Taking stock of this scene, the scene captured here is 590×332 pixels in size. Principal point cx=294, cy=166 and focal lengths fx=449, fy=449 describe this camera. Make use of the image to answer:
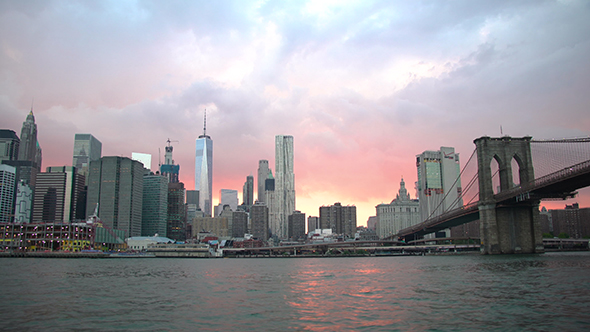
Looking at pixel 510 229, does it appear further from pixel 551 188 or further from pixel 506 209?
pixel 551 188

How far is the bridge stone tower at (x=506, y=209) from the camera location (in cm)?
7675

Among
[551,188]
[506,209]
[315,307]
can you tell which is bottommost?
[315,307]

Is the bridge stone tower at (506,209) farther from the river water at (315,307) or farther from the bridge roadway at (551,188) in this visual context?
the river water at (315,307)

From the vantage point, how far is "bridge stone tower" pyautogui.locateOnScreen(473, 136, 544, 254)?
252 feet

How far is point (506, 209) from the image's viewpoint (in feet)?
256

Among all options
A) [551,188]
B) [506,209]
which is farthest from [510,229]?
[551,188]

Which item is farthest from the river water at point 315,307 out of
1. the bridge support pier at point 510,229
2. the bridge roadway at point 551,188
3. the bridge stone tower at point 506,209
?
the bridge stone tower at point 506,209

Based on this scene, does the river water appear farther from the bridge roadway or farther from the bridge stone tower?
the bridge stone tower

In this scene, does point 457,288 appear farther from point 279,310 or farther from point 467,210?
point 467,210

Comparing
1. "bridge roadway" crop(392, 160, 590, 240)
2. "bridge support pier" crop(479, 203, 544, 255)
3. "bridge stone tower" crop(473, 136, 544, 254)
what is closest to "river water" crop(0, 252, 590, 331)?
"bridge roadway" crop(392, 160, 590, 240)

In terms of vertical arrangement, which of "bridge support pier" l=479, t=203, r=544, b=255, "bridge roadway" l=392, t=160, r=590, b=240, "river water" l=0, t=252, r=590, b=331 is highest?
"bridge roadway" l=392, t=160, r=590, b=240

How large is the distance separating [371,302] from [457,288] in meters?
8.90

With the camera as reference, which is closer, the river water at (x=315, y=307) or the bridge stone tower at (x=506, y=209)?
the river water at (x=315, y=307)

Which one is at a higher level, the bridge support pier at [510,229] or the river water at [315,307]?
the bridge support pier at [510,229]
